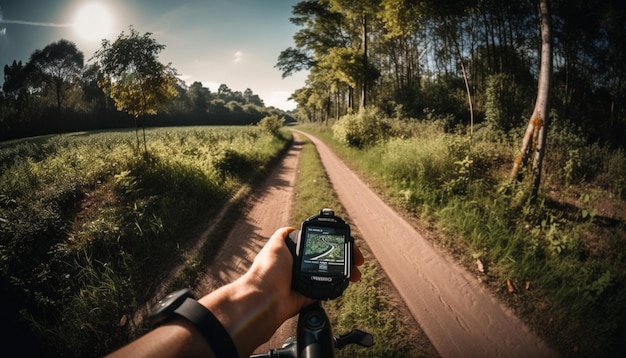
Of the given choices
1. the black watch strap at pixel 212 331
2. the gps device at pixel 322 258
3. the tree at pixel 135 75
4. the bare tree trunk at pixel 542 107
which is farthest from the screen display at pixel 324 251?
the tree at pixel 135 75

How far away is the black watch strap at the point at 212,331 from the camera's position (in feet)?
3.32

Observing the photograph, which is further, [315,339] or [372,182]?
[372,182]

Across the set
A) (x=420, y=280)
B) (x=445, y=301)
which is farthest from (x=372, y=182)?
(x=445, y=301)

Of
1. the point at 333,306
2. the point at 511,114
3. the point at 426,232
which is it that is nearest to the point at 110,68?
the point at 333,306

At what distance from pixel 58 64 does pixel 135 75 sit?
16.2 ft

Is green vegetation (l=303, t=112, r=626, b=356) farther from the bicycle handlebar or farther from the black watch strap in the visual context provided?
the black watch strap

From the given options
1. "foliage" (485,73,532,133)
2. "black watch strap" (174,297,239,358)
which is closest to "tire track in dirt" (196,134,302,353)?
"black watch strap" (174,297,239,358)

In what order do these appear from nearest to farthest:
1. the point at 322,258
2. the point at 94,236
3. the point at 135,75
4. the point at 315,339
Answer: the point at 315,339
the point at 322,258
the point at 94,236
the point at 135,75

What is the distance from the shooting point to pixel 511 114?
56.9 ft

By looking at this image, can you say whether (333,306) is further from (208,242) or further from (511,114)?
(511,114)

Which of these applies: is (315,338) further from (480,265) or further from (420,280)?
(480,265)

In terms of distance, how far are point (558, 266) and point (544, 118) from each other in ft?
11.7

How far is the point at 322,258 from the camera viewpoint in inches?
67.4

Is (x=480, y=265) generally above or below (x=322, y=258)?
below
